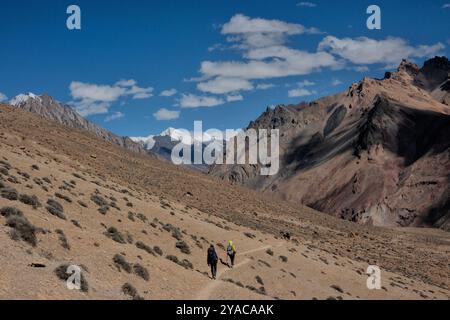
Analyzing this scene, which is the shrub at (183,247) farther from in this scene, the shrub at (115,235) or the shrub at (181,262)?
the shrub at (115,235)

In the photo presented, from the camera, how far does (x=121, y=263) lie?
68.7ft

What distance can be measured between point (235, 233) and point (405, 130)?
112669 millimetres

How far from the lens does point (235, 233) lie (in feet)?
137

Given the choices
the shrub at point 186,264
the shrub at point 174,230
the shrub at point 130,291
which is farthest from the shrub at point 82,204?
the shrub at point 130,291

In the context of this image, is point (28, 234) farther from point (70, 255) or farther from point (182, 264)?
point (182, 264)

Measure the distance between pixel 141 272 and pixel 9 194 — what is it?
764 cm

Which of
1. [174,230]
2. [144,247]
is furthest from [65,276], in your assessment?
[174,230]

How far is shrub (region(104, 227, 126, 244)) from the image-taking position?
82.5 ft

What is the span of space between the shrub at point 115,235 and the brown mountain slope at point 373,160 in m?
88.5

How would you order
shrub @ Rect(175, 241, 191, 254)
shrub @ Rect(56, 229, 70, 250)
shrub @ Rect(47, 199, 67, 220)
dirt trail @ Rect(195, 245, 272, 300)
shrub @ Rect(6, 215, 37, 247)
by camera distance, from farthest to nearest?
shrub @ Rect(175, 241, 191, 254), shrub @ Rect(47, 199, 67, 220), dirt trail @ Rect(195, 245, 272, 300), shrub @ Rect(56, 229, 70, 250), shrub @ Rect(6, 215, 37, 247)

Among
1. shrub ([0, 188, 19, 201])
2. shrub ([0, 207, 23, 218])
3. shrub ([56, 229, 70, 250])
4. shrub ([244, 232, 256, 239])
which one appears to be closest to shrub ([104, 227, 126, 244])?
shrub ([56, 229, 70, 250])

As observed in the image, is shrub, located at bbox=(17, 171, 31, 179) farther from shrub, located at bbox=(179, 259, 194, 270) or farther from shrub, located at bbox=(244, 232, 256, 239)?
shrub, located at bbox=(244, 232, 256, 239)

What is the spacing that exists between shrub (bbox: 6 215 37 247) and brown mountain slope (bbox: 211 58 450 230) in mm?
94983

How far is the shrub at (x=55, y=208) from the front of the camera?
2467 centimetres
